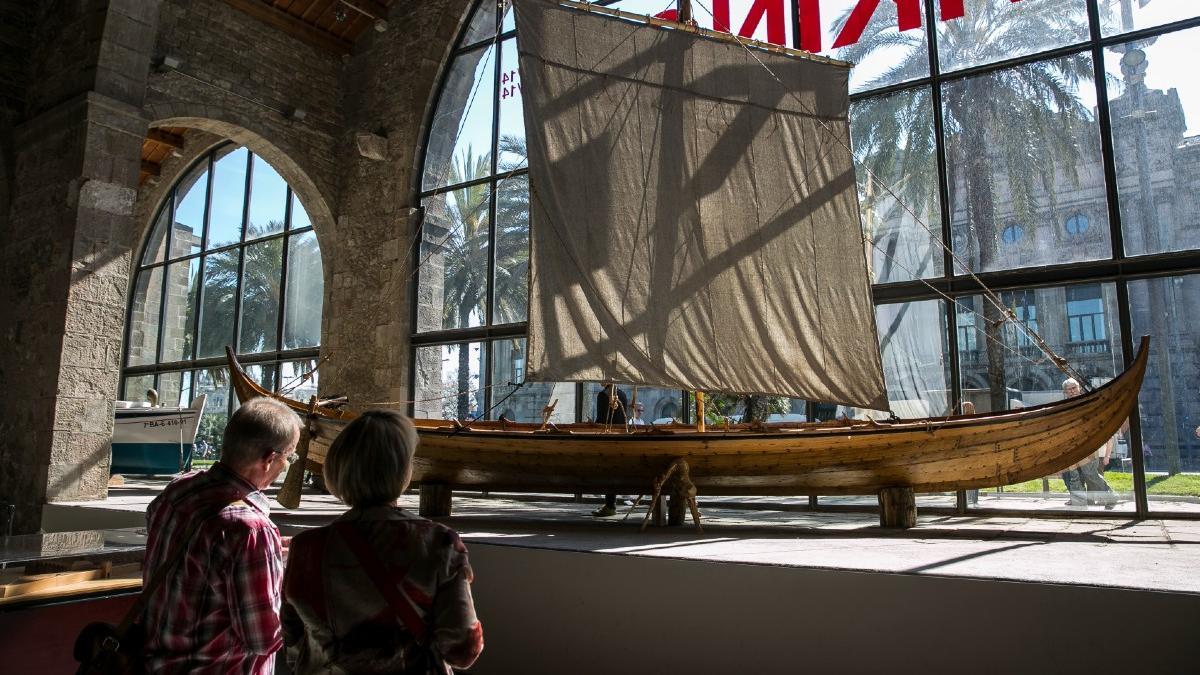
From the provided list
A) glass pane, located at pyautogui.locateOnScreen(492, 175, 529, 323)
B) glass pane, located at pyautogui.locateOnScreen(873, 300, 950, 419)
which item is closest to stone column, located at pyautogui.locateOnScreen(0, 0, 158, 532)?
glass pane, located at pyautogui.locateOnScreen(492, 175, 529, 323)

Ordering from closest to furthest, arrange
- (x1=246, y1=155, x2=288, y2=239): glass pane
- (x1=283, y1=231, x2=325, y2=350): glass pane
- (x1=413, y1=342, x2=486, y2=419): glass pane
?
(x1=413, y1=342, x2=486, y2=419): glass pane
(x1=283, y1=231, x2=325, y2=350): glass pane
(x1=246, y1=155, x2=288, y2=239): glass pane

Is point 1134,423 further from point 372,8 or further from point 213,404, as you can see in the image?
point 213,404

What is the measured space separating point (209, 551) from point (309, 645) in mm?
250

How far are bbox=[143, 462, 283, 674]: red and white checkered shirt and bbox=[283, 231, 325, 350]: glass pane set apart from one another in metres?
9.94

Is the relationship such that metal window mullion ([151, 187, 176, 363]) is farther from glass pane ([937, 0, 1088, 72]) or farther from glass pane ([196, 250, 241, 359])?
glass pane ([937, 0, 1088, 72])

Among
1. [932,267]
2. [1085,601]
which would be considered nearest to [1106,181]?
[932,267]

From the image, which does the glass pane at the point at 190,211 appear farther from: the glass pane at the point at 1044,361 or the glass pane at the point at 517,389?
the glass pane at the point at 1044,361

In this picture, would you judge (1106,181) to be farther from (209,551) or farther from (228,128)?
(228,128)

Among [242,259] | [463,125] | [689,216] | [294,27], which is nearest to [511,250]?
[463,125]

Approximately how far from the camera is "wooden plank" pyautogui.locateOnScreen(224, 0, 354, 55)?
385 inches

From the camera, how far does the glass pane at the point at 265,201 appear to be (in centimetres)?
1146

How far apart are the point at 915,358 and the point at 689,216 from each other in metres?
2.37

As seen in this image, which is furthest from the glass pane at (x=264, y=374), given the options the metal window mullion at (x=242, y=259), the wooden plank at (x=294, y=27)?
the wooden plank at (x=294, y=27)

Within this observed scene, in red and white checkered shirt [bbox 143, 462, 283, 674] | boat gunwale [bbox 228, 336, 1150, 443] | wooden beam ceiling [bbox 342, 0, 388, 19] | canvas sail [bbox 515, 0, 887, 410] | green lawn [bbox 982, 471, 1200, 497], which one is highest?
wooden beam ceiling [bbox 342, 0, 388, 19]
